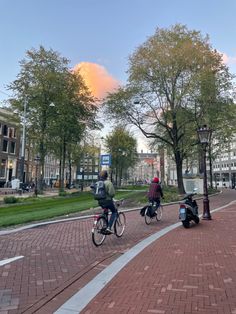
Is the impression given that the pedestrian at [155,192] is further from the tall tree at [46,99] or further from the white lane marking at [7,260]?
the tall tree at [46,99]

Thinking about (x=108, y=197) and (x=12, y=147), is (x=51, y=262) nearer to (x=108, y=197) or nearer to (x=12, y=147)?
(x=108, y=197)

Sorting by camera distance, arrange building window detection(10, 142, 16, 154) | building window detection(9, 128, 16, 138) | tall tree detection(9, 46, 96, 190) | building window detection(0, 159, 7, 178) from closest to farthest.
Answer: tall tree detection(9, 46, 96, 190)
building window detection(0, 159, 7, 178)
building window detection(9, 128, 16, 138)
building window detection(10, 142, 16, 154)

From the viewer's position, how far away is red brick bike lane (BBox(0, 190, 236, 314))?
4.83 meters

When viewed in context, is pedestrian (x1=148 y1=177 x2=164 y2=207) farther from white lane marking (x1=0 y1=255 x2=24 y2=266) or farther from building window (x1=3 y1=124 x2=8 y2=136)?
building window (x1=3 y1=124 x2=8 y2=136)

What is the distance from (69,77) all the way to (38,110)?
503cm

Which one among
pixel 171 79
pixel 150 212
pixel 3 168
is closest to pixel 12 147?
pixel 3 168

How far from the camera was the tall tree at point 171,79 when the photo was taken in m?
29.5

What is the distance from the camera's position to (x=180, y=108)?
29.9 meters

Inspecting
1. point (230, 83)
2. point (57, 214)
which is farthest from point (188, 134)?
point (57, 214)

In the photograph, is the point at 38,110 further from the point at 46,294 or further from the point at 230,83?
the point at 46,294

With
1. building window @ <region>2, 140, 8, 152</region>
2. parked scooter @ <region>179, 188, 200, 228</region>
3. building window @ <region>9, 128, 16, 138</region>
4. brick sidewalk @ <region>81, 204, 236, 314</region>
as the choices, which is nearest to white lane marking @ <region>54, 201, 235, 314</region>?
brick sidewalk @ <region>81, 204, 236, 314</region>

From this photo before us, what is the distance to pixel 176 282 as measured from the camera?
17.8ft

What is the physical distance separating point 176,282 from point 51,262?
2.64 meters

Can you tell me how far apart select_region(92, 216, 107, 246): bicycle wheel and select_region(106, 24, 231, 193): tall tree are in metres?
21.9
